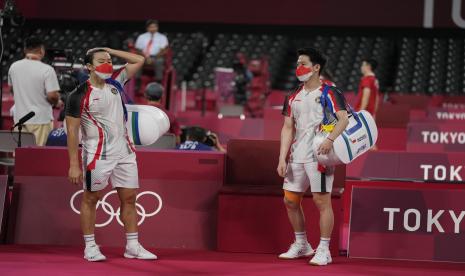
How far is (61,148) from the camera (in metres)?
7.23

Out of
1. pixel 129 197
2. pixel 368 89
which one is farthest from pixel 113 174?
pixel 368 89

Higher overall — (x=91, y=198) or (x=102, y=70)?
(x=102, y=70)

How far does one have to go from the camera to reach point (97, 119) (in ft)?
20.5

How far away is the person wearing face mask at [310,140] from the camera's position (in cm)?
636

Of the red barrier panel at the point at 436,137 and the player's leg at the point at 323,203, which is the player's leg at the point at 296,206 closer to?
the player's leg at the point at 323,203

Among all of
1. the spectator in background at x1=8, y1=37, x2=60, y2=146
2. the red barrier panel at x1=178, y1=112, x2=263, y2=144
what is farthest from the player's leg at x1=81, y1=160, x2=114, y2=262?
the red barrier panel at x1=178, y1=112, x2=263, y2=144

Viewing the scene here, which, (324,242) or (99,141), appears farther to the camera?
(324,242)

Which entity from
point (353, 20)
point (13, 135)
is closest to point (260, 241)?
point (13, 135)

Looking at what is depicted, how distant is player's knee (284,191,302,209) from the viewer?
651 cm

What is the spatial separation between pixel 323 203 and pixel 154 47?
23.1 ft

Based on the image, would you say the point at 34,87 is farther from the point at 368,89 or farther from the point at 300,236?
the point at 368,89

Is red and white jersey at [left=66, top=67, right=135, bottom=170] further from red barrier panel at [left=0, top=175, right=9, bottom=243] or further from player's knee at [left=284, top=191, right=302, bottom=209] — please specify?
player's knee at [left=284, top=191, right=302, bottom=209]

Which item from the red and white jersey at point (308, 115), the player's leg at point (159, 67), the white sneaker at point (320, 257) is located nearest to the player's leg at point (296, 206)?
the red and white jersey at point (308, 115)

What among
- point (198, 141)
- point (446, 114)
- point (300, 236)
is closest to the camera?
point (300, 236)
